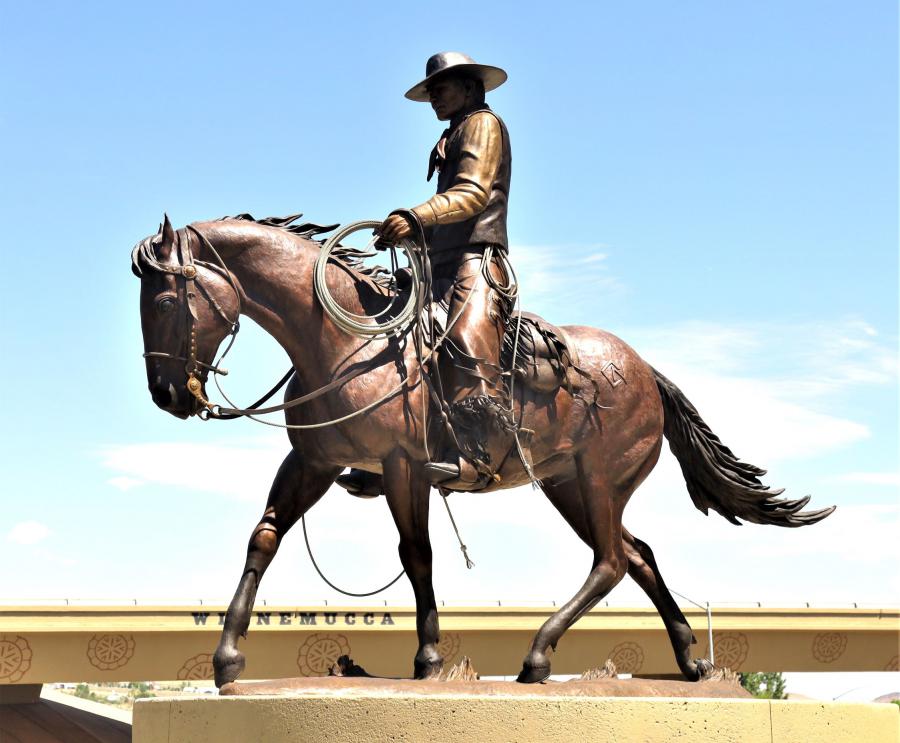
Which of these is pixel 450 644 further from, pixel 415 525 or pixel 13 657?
pixel 415 525

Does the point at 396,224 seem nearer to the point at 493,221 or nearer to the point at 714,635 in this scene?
the point at 493,221

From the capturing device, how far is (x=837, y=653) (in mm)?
25297

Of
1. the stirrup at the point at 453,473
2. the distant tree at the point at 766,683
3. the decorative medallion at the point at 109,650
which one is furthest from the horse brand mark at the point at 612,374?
the distant tree at the point at 766,683

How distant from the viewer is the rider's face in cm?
851

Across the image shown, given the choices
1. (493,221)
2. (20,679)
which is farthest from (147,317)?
(20,679)

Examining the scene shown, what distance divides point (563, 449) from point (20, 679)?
46.2 feet

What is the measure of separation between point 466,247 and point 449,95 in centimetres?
114

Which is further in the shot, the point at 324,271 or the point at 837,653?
the point at 837,653

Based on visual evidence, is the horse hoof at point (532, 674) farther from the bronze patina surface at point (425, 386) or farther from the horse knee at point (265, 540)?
the horse knee at point (265, 540)

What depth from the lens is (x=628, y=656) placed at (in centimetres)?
2338

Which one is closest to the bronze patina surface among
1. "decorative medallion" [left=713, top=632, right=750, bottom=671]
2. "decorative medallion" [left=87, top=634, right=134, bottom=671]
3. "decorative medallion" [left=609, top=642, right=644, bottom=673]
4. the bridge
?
the bridge

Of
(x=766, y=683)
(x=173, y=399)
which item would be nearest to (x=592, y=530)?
(x=173, y=399)

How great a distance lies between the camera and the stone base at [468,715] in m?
6.42

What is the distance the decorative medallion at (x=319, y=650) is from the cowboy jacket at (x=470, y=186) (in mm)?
13782
